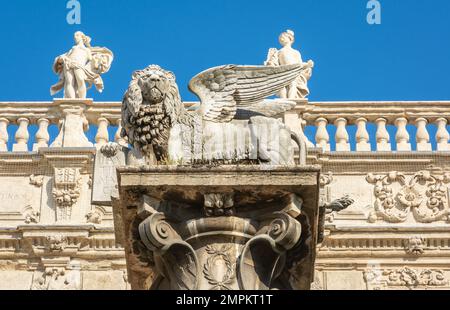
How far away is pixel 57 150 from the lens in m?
20.8

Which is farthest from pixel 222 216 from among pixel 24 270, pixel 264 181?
pixel 24 270

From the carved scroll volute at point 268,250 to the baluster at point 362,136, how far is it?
10099 mm

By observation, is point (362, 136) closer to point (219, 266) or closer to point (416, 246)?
point (416, 246)

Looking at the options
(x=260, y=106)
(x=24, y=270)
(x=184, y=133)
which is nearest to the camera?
(x=184, y=133)

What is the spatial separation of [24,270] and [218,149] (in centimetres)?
926

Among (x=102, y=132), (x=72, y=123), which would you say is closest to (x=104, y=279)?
(x=102, y=132)

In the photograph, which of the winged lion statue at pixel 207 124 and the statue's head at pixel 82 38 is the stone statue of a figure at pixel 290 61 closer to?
the statue's head at pixel 82 38

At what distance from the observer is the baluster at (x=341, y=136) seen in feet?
69.4

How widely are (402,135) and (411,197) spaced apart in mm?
1071

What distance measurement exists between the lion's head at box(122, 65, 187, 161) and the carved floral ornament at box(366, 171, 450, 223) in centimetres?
885

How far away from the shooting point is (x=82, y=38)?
22.9 metres

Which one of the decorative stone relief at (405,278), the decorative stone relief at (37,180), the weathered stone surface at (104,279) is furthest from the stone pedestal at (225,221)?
the decorative stone relief at (37,180)

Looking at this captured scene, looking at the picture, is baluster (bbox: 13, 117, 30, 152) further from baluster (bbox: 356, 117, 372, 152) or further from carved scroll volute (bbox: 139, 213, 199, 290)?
carved scroll volute (bbox: 139, 213, 199, 290)
